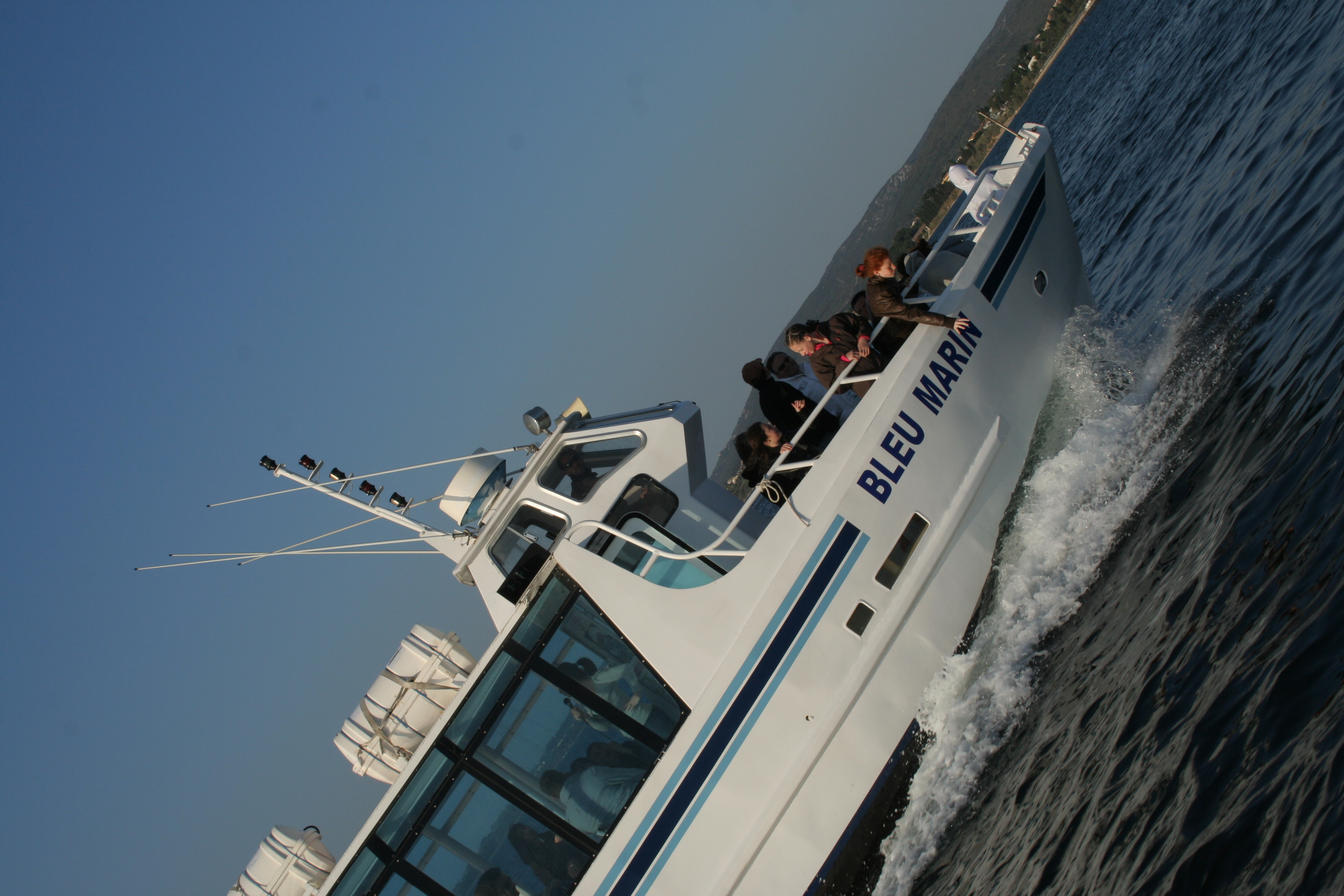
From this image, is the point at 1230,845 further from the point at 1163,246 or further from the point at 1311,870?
the point at 1163,246

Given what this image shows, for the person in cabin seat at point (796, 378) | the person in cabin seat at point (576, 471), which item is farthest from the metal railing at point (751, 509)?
the person in cabin seat at point (576, 471)

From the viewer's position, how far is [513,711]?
5.71 meters

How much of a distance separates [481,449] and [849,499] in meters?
3.05

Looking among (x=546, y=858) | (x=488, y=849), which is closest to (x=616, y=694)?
(x=546, y=858)

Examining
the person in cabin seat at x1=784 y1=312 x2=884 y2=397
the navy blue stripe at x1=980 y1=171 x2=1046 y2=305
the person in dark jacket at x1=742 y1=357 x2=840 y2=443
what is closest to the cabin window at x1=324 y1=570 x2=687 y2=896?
the person in dark jacket at x1=742 y1=357 x2=840 y2=443

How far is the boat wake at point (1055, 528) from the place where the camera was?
591cm

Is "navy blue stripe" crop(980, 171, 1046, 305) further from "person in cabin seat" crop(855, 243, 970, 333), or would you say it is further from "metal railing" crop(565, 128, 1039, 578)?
"person in cabin seat" crop(855, 243, 970, 333)

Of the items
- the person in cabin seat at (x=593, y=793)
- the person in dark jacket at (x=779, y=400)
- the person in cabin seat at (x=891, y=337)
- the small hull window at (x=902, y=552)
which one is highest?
the person in cabin seat at (x=891, y=337)

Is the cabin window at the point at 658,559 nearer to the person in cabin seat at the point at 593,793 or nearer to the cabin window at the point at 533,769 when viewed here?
the cabin window at the point at 533,769

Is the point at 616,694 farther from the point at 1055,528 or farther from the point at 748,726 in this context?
the point at 1055,528

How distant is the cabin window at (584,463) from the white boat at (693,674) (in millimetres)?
256

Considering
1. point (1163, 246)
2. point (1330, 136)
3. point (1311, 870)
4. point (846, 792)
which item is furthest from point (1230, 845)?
point (1163, 246)

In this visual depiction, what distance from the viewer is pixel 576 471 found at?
704 cm

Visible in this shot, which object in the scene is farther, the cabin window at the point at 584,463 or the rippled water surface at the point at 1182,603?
the cabin window at the point at 584,463
